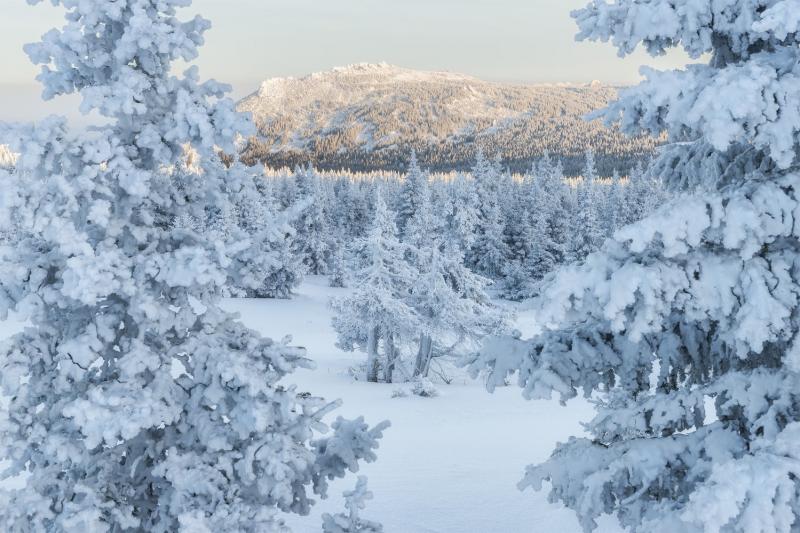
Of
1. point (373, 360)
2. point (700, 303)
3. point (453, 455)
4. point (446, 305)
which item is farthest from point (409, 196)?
point (700, 303)

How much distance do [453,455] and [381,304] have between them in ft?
34.1

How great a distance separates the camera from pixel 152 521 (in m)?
6.30

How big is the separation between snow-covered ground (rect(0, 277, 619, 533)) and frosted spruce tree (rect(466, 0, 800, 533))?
3.32 metres

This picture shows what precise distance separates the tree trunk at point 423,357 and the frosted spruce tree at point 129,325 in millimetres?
24037

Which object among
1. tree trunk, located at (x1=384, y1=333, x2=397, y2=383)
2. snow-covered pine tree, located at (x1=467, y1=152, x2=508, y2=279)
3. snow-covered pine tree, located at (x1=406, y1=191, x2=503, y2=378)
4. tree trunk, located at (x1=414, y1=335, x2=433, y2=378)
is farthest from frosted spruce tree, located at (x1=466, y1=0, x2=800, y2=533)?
snow-covered pine tree, located at (x1=467, y1=152, x2=508, y2=279)

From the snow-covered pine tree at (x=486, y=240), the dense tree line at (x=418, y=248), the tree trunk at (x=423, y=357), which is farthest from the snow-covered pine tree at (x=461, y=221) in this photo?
the tree trunk at (x=423, y=357)

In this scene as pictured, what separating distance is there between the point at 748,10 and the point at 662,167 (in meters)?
1.59

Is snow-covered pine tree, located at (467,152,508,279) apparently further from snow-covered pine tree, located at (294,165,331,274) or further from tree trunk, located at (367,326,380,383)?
tree trunk, located at (367,326,380,383)

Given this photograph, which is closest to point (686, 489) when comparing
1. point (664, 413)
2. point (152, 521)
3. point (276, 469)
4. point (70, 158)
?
point (664, 413)

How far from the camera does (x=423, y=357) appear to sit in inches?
1206

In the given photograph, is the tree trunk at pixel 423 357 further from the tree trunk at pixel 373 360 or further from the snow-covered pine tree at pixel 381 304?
the tree trunk at pixel 373 360

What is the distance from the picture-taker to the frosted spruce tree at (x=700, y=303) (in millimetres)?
4195

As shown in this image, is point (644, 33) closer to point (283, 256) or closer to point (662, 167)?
point (662, 167)

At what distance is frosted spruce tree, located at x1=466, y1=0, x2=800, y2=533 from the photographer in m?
4.20
